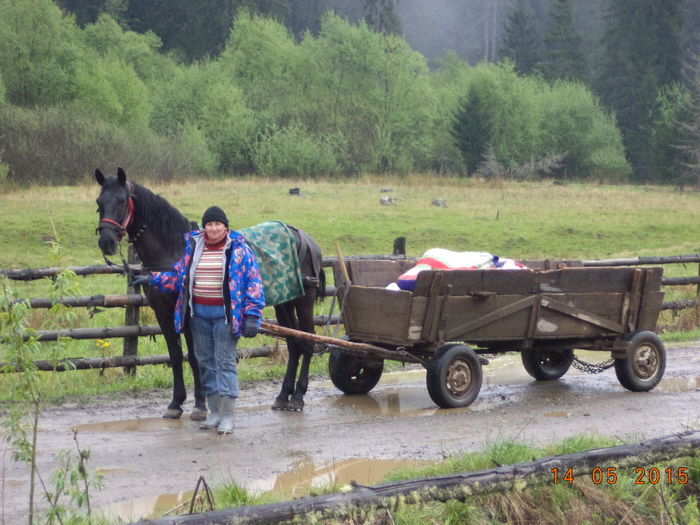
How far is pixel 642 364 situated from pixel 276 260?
153 inches

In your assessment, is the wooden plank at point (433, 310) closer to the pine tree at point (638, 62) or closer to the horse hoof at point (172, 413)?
the horse hoof at point (172, 413)

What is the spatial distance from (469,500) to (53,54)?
53.4 m

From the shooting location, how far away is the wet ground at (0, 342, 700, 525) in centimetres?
641

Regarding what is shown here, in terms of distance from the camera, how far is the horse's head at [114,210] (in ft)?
26.6

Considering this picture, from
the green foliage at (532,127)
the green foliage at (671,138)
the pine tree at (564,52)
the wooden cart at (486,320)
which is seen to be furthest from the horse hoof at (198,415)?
the pine tree at (564,52)

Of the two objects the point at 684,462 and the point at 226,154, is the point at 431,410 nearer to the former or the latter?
the point at 684,462

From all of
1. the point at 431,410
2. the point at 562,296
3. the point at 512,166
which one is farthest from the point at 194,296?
the point at 512,166

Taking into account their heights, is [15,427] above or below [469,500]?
above

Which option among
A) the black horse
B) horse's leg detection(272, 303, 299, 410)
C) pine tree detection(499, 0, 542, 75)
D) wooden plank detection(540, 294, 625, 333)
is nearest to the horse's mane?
the black horse

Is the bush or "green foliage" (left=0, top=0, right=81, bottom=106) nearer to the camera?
the bush

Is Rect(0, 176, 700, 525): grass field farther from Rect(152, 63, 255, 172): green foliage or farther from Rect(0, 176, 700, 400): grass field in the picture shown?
Rect(152, 63, 255, 172): green foliage

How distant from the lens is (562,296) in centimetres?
936

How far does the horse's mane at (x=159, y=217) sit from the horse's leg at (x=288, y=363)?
1.23 meters

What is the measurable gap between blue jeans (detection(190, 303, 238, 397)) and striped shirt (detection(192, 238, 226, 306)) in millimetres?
66
